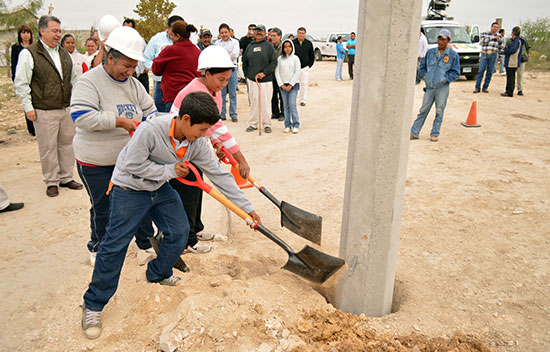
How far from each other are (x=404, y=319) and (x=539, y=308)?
1055 mm

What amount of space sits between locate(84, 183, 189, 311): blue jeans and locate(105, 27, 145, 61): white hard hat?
0.96 m

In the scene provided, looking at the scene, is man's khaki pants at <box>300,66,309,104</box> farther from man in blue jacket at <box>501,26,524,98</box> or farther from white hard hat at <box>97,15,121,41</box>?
white hard hat at <box>97,15,121,41</box>

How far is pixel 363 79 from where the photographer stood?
236cm

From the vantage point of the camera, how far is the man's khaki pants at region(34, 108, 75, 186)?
4.95 meters

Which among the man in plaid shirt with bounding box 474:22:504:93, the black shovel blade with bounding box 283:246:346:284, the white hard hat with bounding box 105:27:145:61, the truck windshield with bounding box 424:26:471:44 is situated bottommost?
the black shovel blade with bounding box 283:246:346:284

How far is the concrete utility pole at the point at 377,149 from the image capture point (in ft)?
7.26

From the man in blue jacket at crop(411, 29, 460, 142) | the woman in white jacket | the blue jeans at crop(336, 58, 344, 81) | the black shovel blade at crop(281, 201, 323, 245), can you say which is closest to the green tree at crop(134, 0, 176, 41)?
the blue jeans at crop(336, 58, 344, 81)

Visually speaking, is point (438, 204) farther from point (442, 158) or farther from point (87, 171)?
point (87, 171)

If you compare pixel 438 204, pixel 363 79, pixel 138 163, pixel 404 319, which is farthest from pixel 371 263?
pixel 438 204

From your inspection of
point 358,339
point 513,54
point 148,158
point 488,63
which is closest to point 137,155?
point 148,158

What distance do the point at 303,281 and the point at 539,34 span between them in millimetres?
23448

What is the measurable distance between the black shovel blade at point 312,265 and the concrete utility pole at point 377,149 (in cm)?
12

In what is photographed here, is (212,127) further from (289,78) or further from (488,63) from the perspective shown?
(488,63)

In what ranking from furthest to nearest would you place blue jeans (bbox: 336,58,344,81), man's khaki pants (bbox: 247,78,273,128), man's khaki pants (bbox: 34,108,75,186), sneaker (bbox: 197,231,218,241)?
blue jeans (bbox: 336,58,344,81)
man's khaki pants (bbox: 247,78,273,128)
man's khaki pants (bbox: 34,108,75,186)
sneaker (bbox: 197,231,218,241)
